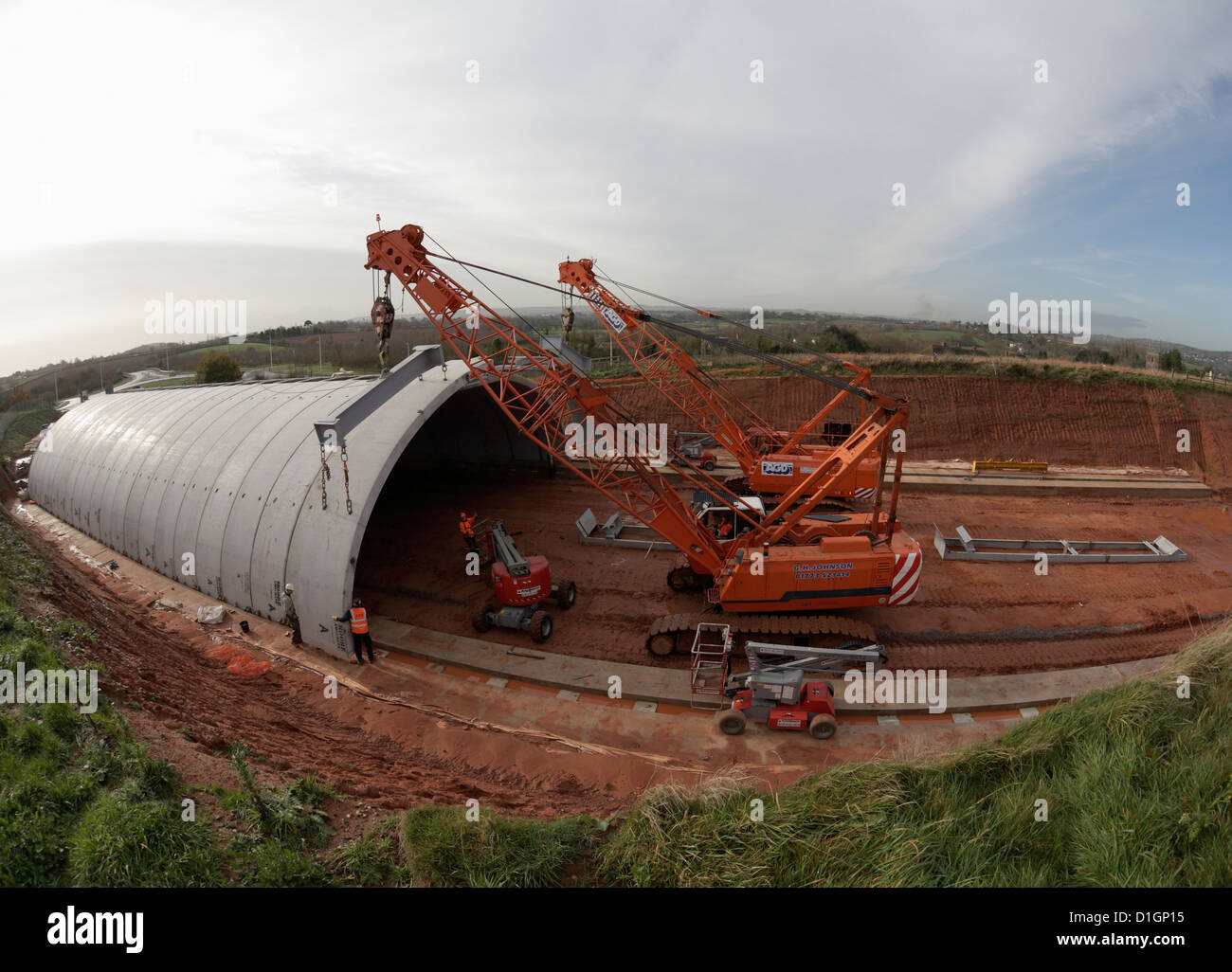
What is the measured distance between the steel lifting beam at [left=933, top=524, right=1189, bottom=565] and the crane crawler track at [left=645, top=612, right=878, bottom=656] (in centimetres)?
613

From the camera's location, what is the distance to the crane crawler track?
11.4 metres

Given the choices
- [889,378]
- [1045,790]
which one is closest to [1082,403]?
[889,378]

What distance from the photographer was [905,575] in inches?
457

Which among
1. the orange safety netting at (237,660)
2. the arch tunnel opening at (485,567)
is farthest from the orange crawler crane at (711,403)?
the orange safety netting at (237,660)

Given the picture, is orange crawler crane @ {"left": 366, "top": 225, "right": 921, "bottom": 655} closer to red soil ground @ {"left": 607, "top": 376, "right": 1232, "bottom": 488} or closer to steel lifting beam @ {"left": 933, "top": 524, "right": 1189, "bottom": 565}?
steel lifting beam @ {"left": 933, "top": 524, "right": 1189, "bottom": 565}

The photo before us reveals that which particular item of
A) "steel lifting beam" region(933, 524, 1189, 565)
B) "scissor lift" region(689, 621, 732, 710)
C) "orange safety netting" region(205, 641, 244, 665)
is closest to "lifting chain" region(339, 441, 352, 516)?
"orange safety netting" region(205, 641, 244, 665)

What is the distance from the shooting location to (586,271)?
18250 millimetres

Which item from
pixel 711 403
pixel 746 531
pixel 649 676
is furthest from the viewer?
pixel 711 403

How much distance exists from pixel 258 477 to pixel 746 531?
11565 millimetres

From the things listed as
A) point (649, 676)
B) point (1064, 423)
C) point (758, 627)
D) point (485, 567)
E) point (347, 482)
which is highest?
point (1064, 423)

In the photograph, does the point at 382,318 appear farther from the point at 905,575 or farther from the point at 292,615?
the point at 905,575

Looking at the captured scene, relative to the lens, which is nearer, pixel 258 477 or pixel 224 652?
pixel 224 652

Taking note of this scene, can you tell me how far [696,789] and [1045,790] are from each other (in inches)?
124

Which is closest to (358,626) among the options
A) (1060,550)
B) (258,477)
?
(258,477)
